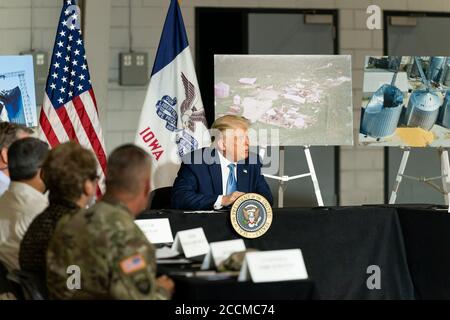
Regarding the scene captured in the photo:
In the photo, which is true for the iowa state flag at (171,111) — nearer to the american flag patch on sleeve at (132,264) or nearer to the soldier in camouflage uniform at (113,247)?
the soldier in camouflage uniform at (113,247)

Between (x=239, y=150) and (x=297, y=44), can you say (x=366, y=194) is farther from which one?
(x=239, y=150)

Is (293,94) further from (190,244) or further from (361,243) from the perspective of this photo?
(190,244)

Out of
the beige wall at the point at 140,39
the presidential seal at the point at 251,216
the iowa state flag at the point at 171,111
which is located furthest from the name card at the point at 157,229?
the beige wall at the point at 140,39

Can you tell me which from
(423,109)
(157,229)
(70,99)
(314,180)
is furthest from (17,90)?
(423,109)

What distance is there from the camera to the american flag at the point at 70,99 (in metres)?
5.99

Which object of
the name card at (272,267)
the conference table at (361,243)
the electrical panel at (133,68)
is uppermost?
the electrical panel at (133,68)

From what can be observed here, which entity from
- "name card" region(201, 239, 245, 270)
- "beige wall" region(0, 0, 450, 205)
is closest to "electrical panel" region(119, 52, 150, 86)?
"beige wall" region(0, 0, 450, 205)

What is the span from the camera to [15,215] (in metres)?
3.38

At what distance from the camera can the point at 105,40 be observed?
725cm

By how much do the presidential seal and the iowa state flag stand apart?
76.5 inches

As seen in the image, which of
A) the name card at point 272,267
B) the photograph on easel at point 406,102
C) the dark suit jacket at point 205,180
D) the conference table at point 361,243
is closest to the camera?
the name card at point 272,267

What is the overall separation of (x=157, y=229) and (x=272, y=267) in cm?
158

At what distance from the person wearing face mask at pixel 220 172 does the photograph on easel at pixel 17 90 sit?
2369 millimetres
